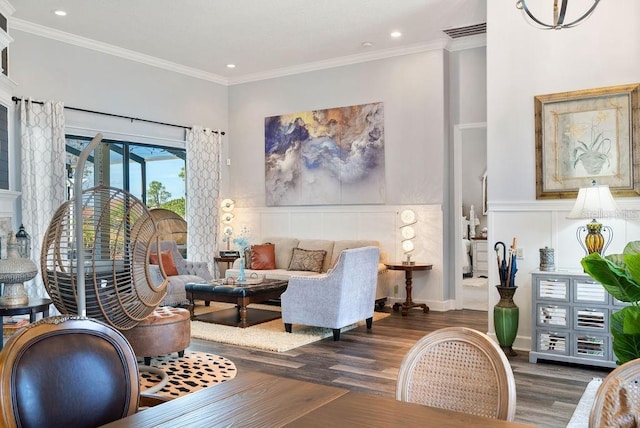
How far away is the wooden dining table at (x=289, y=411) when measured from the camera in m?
1.35

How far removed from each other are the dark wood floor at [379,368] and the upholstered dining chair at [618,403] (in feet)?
7.81

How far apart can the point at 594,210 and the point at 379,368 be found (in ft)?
7.04

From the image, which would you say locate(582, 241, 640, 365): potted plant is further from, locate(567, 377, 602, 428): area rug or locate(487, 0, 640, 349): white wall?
locate(487, 0, 640, 349): white wall

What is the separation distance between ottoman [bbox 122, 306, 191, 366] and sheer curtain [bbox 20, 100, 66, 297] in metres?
2.45

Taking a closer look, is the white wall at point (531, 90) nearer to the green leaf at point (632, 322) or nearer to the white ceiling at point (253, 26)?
the white ceiling at point (253, 26)

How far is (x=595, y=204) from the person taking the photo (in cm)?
445

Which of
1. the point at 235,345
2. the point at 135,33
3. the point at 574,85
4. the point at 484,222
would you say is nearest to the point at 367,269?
the point at 235,345

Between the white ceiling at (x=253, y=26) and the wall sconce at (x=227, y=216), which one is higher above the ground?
the white ceiling at (x=253, y=26)

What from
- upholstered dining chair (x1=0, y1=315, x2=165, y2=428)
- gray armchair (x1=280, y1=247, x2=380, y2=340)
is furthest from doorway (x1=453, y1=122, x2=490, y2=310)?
upholstered dining chair (x1=0, y1=315, x2=165, y2=428)

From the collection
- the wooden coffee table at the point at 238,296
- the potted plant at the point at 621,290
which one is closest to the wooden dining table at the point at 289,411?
the potted plant at the point at 621,290

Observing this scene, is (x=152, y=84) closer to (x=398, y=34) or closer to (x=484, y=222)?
(x=398, y=34)

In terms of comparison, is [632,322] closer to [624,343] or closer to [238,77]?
[624,343]

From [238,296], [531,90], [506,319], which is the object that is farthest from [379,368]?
[531,90]

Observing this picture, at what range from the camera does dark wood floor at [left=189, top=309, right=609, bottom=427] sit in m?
3.79
